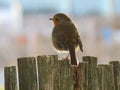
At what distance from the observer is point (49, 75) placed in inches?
137

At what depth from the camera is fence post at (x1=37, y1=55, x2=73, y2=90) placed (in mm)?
3465

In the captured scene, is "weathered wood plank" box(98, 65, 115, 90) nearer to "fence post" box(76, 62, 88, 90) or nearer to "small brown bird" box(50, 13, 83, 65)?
"fence post" box(76, 62, 88, 90)

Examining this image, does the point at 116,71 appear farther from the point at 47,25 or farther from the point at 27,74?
the point at 47,25

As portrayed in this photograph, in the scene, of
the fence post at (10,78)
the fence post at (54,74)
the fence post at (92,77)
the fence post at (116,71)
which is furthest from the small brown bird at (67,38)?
the fence post at (10,78)

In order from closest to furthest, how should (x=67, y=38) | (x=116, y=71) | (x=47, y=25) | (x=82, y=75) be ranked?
(x=82, y=75)
(x=116, y=71)
(x=67, y=38)
(x=47, y=25)

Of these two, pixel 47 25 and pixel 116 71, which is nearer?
pixel 116 71

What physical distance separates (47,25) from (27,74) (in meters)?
13.4

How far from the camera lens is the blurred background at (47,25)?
1496 cm

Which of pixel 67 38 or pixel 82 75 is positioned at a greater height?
pixel 67 38

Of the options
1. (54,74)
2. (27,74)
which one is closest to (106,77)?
(54,74)

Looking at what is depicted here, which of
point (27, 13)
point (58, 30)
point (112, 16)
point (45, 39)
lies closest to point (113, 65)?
point (58, 30)

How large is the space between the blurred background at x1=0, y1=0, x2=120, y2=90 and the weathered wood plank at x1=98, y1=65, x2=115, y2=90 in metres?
9.25

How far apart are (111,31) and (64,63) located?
13.6 metres

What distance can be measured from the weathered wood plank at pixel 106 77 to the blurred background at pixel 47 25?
925cm
